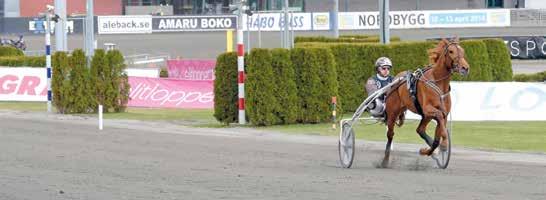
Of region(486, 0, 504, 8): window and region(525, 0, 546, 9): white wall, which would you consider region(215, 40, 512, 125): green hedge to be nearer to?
region(486, 0, 504, 8): window

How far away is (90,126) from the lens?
28.3 metres

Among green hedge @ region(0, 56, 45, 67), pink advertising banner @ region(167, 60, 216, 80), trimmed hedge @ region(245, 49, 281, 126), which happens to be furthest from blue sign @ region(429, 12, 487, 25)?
trimmed hedge @ region(245, 49, 281, 126)

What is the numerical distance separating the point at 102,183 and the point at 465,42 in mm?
19037

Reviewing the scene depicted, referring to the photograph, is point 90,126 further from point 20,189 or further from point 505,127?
point 20,189

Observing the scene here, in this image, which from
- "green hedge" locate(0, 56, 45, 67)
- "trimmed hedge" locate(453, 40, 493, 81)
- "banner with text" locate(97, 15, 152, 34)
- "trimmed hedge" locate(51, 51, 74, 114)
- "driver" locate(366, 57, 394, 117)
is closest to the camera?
"driver" locate(366, 57, 394, 117)

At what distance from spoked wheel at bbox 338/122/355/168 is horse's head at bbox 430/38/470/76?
5.50 feet

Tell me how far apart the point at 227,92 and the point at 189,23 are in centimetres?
4940

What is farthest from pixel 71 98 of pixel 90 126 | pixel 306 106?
pixel 306 106

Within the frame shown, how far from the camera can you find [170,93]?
1460 inches

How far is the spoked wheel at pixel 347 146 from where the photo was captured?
672 inches

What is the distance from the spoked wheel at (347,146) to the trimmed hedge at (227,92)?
35.3ft

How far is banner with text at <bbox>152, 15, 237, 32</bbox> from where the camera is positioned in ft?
250

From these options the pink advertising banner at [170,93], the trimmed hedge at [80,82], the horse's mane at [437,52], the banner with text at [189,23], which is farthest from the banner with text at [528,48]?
the horse's mane at [437,52]

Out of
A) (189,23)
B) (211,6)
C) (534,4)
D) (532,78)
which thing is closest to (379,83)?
(532,78)
